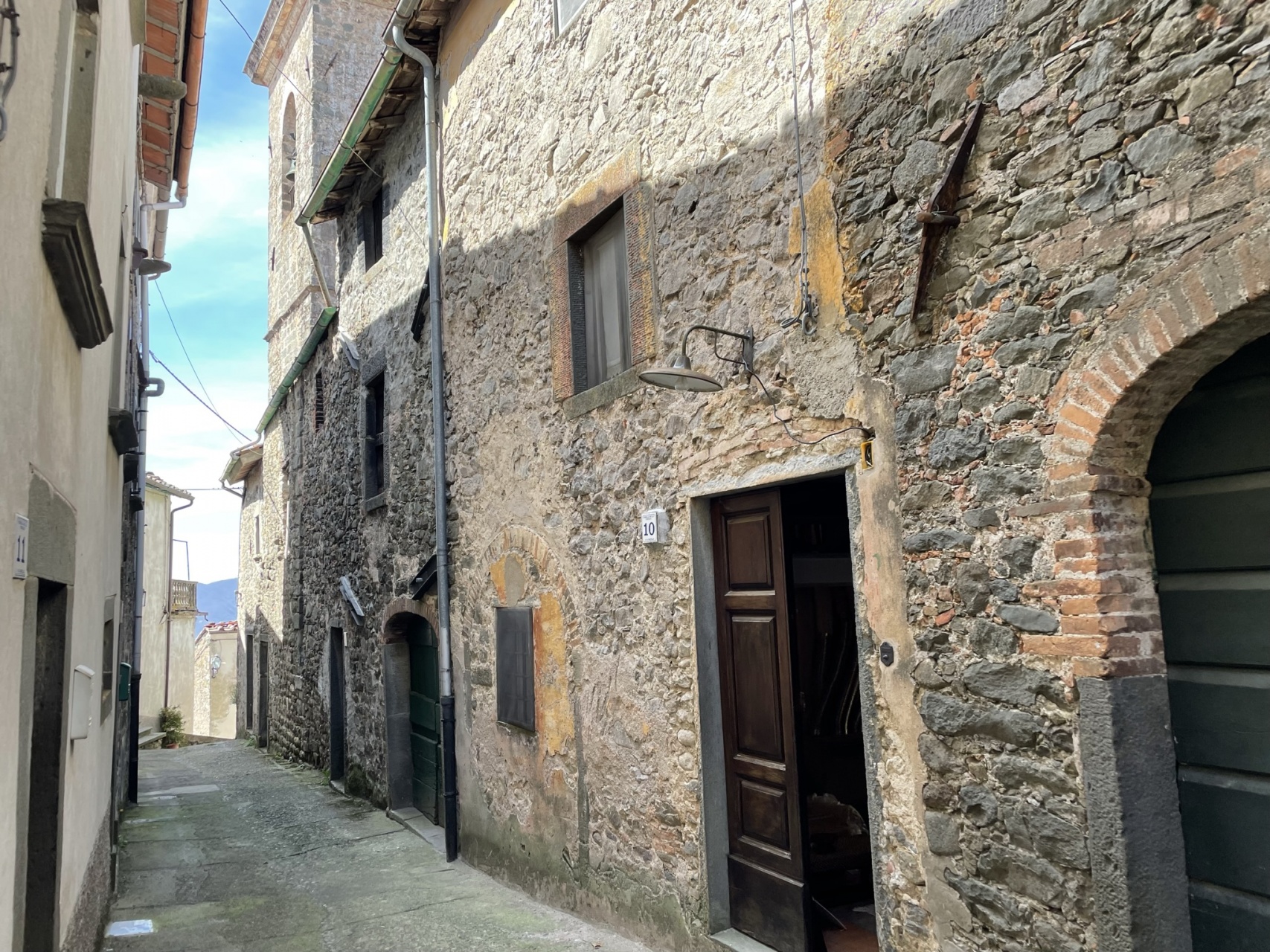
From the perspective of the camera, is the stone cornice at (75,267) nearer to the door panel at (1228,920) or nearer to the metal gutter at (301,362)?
the door panel at (1228,920)

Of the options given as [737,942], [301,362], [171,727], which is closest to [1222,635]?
[737,942]

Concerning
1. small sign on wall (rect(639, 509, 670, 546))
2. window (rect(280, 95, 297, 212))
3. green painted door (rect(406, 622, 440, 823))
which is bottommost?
green painted door (rect(406, 622, 440, 823))

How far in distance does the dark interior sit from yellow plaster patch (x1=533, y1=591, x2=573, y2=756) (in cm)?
151

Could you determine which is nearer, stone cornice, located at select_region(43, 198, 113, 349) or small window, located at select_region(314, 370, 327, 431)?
stone cornice, located at select_region(43, 198, 113, 349)

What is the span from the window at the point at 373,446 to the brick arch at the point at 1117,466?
806 cm

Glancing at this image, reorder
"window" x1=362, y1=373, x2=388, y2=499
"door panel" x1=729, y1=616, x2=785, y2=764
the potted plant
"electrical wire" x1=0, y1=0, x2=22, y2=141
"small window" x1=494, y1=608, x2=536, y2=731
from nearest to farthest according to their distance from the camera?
1. "electrical wire" x1=0, y1=0, x2=22, y2=141
2. "door panel" x1=729, y1=616, x2=785, y2=764
3. "small window" x1=494, y1=608, x2=536, y2=731
4. "window" x1=362, y1=373, x2=388, y2=499
5. the potted plant

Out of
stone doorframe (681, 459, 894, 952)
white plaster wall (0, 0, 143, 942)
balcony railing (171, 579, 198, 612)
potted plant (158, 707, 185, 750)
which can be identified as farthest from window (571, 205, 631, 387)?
balcony railing (171, 579, 198, 612)

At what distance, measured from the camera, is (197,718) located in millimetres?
26938

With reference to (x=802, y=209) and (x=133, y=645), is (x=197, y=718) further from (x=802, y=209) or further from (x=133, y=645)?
(x=802, y=209)

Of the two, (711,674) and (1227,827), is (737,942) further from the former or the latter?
(1227,827)

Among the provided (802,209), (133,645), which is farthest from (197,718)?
(802,209)

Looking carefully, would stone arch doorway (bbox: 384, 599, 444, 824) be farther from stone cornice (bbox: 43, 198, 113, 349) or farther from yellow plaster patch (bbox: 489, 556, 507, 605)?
stone cornice (bbox: 43, 198, 113, 349)

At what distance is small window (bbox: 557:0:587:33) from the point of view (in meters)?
5.95

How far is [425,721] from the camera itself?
8.81 m
